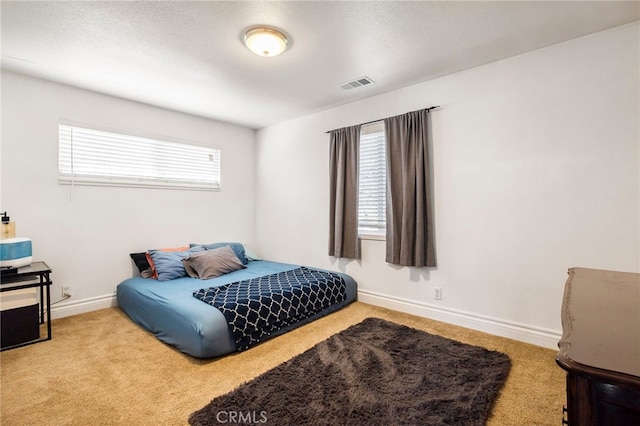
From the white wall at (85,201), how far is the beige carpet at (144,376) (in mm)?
716

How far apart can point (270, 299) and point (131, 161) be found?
102 inches

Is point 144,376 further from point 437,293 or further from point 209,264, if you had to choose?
point 437,293

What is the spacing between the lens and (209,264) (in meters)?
3.56

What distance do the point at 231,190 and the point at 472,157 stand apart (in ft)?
11.3

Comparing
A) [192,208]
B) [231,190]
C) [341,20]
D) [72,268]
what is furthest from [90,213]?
[341,20]

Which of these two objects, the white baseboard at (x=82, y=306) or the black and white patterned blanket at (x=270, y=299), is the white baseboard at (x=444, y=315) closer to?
the white baseboard at (x=82, y=306)

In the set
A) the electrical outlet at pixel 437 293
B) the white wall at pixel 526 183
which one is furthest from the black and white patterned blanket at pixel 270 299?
the electrical outlet at pixel 437 293

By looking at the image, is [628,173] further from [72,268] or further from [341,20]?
[72,268]

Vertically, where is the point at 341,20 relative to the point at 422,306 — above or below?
above

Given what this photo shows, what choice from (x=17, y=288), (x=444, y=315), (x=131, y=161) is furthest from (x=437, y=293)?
(x=131, y=161)

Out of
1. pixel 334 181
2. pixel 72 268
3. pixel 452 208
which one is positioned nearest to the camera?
pixel 452 208

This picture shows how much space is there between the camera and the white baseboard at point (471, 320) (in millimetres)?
2527

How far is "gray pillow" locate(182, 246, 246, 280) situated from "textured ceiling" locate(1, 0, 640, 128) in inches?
75.7

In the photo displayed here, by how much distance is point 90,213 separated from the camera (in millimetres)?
3424
